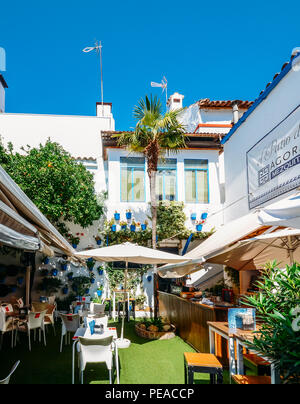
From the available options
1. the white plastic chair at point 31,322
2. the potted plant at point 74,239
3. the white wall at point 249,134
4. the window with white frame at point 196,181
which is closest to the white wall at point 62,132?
the potted plant at point 74,239

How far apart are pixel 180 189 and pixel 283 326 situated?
436 inches

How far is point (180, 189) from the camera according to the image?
13672 mm

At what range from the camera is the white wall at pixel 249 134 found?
805cm

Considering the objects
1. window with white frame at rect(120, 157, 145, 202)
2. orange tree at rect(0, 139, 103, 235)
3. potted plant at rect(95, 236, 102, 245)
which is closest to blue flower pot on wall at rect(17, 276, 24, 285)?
orange tree at rect(0, 139, 103, 235)

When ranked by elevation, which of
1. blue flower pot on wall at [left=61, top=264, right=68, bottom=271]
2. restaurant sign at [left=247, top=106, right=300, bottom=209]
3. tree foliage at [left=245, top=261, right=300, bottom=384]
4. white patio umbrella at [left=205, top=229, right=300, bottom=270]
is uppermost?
restaurant sign at [left=247, top=106, right=300, bottom=209]

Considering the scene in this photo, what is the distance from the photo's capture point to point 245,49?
11.9 metres

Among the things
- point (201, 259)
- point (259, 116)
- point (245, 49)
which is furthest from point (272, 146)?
point (245, 49)

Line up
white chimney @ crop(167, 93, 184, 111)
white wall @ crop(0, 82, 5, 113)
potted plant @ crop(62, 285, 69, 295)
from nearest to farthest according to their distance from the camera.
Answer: potted plant @ crop(62, 285, 69, 295) → white wall @ crop(0, 82, 5, 113) → white chimney @ crop(167, 93, 184, 111)

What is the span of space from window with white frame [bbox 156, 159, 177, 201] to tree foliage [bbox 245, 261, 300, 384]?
33.7 feet

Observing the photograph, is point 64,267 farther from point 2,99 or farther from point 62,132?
point 2,99

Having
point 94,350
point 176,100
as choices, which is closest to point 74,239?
point 94,350

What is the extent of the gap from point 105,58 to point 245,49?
7.23 meters

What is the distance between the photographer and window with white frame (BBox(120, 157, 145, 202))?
533 inches

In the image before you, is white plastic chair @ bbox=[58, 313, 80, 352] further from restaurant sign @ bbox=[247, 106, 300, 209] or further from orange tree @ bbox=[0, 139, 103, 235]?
restaurant sign @ bbox=[247, 106, 300, 209]
